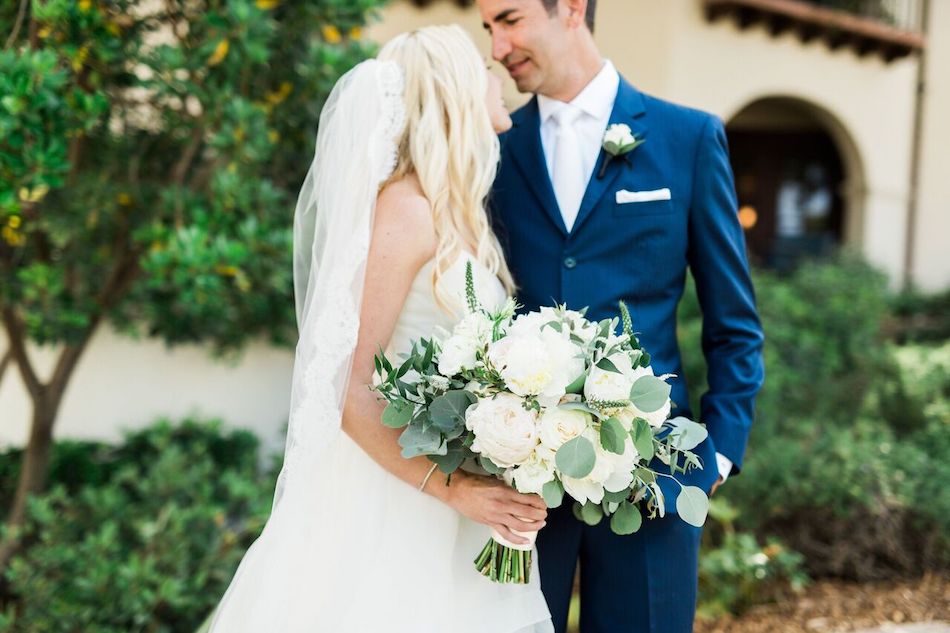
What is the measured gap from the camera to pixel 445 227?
1.89 meters

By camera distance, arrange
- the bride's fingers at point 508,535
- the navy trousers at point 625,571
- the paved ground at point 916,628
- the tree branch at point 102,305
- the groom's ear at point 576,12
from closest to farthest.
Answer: the bride's fingers at point 508,535, the navy trousers at point 625,571, the groom's ear at point 576,12, the paved ground at point 916,628, the tree branch at point 102,305

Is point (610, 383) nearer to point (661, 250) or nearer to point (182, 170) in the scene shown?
point (661, 250)

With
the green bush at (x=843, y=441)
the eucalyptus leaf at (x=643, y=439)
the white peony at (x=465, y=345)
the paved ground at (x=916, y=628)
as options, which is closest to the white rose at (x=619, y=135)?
the white peony at (x=465, y=345)

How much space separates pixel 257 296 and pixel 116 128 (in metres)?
1.06

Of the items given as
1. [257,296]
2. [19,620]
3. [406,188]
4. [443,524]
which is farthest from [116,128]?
[443,524]

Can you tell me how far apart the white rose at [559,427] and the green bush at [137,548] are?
2.12 meters

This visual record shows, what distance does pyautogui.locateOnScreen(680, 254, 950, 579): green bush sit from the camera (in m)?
3.92

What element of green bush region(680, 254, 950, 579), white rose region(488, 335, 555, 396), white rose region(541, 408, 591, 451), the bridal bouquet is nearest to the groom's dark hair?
the bridal bouquet

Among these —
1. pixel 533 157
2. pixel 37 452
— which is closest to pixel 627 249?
pixel 533 157

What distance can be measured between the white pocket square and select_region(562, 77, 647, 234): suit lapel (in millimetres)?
30

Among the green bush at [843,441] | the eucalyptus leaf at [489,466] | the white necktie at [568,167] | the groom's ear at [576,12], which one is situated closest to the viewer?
the eucalyptus leaf at [489,466]

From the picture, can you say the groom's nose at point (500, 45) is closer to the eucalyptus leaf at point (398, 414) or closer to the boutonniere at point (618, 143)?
the boutonniere at point (618, 143)

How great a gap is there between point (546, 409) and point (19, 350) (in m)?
2.95

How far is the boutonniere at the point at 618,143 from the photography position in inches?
77.2
